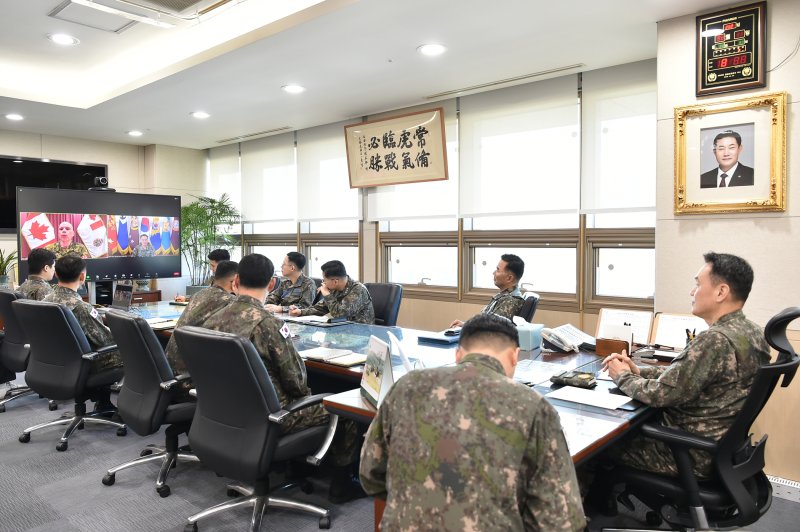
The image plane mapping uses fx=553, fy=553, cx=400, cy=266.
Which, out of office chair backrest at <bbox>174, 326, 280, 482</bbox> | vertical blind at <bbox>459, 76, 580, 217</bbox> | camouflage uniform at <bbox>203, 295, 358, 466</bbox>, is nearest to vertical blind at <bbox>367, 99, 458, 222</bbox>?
vertical blind at <bbox>459, 76, 580, 217</bbox>

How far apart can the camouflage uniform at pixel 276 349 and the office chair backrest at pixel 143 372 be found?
46 centimetres

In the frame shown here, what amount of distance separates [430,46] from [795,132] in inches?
91.7

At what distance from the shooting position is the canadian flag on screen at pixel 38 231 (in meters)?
6.13

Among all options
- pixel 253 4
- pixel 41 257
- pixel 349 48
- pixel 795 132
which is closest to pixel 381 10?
pixel 349 48

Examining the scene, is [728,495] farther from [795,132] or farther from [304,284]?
[304,284]

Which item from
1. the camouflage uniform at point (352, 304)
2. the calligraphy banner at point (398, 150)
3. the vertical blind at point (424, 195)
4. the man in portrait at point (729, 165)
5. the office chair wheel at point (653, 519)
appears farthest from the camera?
the vertical blind at point (424, 195)

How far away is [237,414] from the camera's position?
90.7 inches

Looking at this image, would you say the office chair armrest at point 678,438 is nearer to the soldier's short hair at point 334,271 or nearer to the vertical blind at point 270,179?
the soldier's short hair at point 334,271

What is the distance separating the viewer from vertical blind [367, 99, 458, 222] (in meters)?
5.52

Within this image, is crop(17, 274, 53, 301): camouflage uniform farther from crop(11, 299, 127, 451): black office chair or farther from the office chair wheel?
the office chair wheel

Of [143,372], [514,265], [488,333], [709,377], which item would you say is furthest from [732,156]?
[143,372]

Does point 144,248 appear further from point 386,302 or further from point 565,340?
point 565,340

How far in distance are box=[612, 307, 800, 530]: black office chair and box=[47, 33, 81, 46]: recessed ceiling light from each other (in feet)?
16.8

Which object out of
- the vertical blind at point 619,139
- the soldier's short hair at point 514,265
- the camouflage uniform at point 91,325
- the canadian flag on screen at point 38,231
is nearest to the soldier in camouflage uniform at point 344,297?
the soldier's short hair at point 514,265
